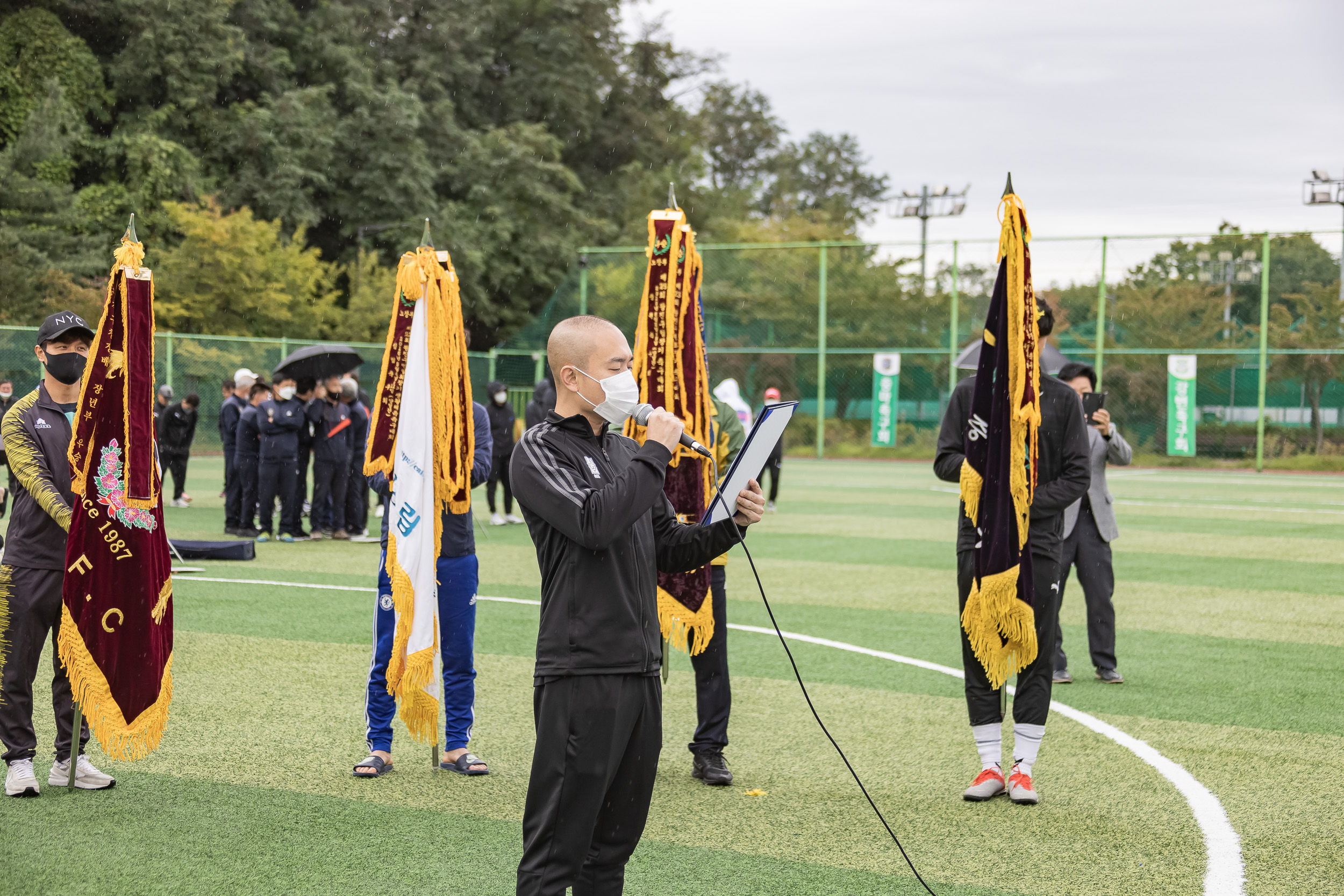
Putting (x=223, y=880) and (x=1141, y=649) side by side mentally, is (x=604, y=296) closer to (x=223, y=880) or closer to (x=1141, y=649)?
(x=1141, y=649)

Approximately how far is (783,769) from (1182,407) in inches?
1078

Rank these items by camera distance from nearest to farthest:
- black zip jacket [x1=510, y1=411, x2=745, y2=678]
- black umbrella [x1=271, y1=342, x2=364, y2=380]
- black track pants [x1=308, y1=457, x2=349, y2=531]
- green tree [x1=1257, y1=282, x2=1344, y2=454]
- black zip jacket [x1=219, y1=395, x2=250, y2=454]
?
black zip jacket [x1=510, y1=411, x2=745, y2=678]
black umbrella [x1=271, y1=342, x2=364, y2=380]
black track pants [x1=308, y1=457, x2=349, y2=531]
black zip jacket [x1=219, y1=395, x2=250, y2=454]
green tree [x1=1257, y1=282, x2=1344, y2=454]

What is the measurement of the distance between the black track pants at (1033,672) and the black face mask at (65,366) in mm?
4181

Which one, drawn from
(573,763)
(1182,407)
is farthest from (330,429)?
(1182,407)

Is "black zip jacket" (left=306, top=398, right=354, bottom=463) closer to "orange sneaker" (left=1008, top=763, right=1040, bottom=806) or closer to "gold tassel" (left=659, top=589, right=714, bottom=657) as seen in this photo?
"gold tassel" (left=659, top=589, right=714, bottom=657)

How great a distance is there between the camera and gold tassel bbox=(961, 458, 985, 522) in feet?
18.2

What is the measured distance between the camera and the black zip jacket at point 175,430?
59.2 ft

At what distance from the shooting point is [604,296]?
3672cm

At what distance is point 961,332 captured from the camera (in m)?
33.3

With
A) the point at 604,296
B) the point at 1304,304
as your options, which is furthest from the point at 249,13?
the point at 1304,304

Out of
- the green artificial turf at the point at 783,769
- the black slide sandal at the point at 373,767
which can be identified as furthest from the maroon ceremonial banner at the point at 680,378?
the black slide sandal at the point at 373,767

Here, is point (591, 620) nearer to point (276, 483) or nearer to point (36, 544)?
point (36, 544)

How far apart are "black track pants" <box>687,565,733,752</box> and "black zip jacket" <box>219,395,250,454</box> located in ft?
38.8

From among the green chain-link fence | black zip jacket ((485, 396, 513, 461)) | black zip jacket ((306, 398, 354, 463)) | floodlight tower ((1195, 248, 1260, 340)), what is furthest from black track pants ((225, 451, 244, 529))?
floodlight tower ((1195, 248, 1260, 340))
